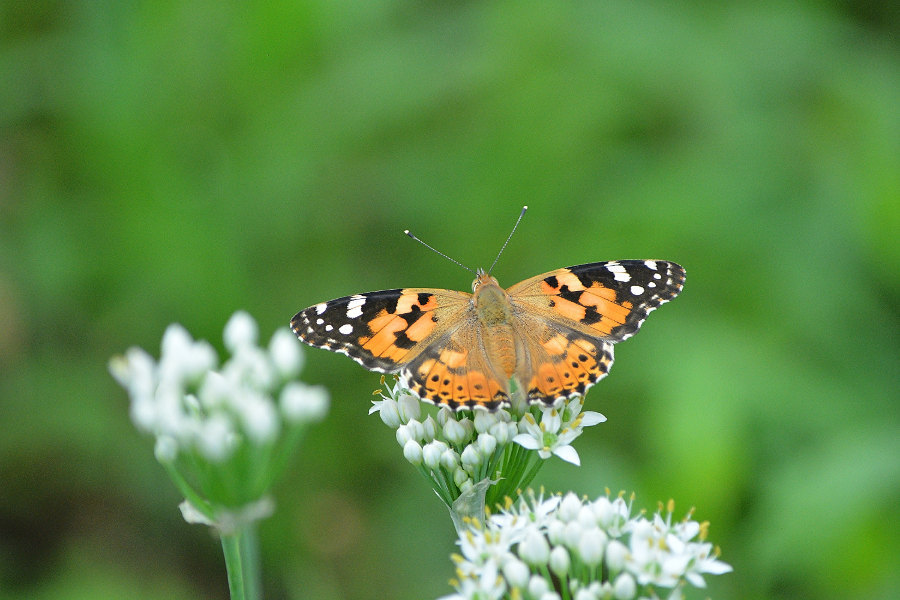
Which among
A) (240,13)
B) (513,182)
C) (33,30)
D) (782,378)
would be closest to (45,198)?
(33,30)

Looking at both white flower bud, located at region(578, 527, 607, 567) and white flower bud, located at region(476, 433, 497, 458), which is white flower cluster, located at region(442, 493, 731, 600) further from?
white flower bud, located at region(476, 433, 497, 458)

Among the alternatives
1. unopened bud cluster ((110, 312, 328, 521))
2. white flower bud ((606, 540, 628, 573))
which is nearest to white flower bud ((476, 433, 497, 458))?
white flower bud ((606, 540, 628, 573))

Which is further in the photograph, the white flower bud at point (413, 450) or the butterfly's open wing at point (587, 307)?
the butterfly's open wing at point (587, 307)

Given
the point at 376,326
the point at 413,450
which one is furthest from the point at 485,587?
the point at 376,326

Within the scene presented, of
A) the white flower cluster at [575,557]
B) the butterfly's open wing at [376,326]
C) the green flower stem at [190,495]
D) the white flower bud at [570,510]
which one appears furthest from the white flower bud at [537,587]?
the butterfly's open wing at [376,326]

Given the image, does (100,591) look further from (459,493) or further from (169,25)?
(169,25)

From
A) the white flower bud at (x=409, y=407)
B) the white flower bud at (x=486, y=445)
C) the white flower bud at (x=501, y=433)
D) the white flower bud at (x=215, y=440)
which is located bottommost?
the white flower bud at (x=215, y=440)

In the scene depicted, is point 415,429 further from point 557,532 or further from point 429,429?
point 557,532

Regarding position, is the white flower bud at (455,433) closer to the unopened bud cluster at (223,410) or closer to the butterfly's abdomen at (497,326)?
the butterfly's abdomen at (497,326)
